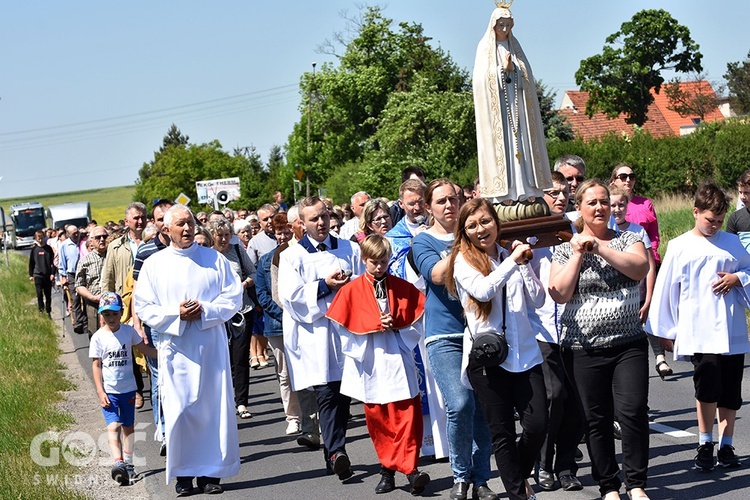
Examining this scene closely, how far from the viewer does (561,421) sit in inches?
309

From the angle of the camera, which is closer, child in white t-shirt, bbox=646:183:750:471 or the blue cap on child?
child in white t-shirt, bbox=646:183:750:471

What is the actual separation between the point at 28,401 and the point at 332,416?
17.9 feet

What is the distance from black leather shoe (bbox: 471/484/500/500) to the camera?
7410 millimetres

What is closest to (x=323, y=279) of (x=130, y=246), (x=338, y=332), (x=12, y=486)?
(x=338, y=332)

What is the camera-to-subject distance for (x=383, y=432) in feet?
27.4

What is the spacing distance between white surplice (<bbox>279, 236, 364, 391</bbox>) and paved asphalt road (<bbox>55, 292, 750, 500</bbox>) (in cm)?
79

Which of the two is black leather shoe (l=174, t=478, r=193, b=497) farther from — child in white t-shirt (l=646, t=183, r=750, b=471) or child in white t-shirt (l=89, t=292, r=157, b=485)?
child in white t-shirt (l=646, t=183, r=750, b=471)

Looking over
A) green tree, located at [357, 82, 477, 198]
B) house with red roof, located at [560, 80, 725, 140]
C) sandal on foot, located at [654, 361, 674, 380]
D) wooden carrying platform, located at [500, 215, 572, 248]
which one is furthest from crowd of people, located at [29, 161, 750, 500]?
house with red roof, located at [560, 80, 725, 140]

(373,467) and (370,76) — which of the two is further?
(370,76)

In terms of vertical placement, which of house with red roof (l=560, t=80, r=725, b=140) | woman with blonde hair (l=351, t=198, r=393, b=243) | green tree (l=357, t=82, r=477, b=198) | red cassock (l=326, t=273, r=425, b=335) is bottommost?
red cassock (l=326, t=273, r=425, b=335)

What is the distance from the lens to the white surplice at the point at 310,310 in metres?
9.27

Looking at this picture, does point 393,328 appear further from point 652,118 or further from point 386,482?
point 652,118

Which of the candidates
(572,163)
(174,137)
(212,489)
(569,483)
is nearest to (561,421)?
(569,483)

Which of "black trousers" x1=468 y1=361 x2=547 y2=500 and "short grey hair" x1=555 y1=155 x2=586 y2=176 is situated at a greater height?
"short grey hair" x1=555 y1=155 x2=586 y2=176
